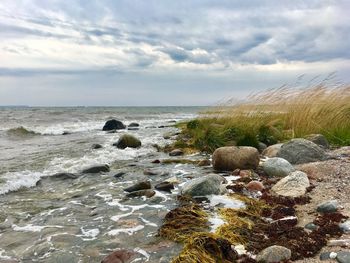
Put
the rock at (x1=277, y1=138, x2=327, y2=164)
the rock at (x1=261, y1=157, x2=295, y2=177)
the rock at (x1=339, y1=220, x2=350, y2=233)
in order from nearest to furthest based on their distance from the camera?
the rock at (x1=339, y1=220, x2=350, y2=233) → the rock at (x1=261, y1=157, x2=295, y2=177) → the rock at (x1=277, y1=138, x2=327, y2=164)

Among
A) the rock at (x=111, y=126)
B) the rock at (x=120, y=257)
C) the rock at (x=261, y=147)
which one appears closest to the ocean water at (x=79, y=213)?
the rock at (x=120, y=257)

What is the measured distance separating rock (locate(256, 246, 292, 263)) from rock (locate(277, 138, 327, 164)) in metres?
4.94

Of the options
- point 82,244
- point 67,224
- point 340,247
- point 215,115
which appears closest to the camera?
point 340,247

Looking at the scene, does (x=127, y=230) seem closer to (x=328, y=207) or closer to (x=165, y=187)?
(x=165, y=187)

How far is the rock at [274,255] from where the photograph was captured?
12.6 ft

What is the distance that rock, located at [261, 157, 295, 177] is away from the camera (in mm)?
7684

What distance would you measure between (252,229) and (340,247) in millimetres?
1193

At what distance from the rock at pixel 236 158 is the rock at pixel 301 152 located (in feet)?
2.37

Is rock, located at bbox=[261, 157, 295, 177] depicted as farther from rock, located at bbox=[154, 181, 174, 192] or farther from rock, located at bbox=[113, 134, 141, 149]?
rock, located at bbox=[113, 134, 141, 149]

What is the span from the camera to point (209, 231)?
4.93m

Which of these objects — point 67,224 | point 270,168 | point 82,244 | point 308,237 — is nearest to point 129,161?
point 270,168

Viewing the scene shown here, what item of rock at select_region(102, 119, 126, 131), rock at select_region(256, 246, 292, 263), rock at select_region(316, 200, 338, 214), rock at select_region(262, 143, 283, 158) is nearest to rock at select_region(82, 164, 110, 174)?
rock at select_region(262, 143, 283, 158)

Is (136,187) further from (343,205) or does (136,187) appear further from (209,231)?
(343,205)

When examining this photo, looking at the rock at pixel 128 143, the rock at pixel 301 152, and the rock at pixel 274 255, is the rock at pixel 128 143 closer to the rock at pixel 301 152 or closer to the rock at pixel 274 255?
the rock at pixel 301 152
